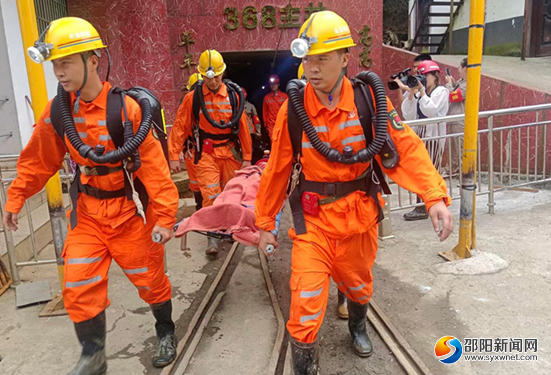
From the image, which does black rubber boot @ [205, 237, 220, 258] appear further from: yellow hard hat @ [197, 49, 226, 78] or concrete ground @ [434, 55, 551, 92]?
concrete ground @ [434, 55, 551, 92]

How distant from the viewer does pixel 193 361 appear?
3.17 meters

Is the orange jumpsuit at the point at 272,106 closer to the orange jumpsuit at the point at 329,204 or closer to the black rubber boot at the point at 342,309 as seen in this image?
the black rubber boot at the point at 342,309

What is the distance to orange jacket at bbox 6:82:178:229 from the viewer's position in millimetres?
2793

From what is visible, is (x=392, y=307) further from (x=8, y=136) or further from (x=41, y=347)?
(x=8, y=136)

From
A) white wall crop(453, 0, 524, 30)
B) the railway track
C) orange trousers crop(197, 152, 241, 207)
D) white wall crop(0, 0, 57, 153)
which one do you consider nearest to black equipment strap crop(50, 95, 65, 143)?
the railway track

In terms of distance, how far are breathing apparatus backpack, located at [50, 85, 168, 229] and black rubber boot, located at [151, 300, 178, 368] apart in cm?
76

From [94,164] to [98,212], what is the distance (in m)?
0.32

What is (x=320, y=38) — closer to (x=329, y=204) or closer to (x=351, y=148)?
(x=351, y=148)

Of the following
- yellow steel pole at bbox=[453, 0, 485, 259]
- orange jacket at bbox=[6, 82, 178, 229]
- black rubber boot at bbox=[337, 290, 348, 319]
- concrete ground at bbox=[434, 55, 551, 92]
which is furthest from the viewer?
concrete ground at bbox=[434, 55, 551, 92]

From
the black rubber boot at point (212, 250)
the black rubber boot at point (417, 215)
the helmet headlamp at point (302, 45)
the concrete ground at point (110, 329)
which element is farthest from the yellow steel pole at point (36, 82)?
the black rubber boot at point (417, 215)

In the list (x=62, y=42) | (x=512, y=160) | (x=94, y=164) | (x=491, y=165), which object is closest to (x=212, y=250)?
(x=94, y=164)

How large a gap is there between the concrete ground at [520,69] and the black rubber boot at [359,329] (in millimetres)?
6367

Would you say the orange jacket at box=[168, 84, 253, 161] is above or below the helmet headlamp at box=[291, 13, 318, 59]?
below

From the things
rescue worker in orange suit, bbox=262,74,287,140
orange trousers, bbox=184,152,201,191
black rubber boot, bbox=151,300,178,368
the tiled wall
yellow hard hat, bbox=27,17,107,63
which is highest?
the tiled wall
